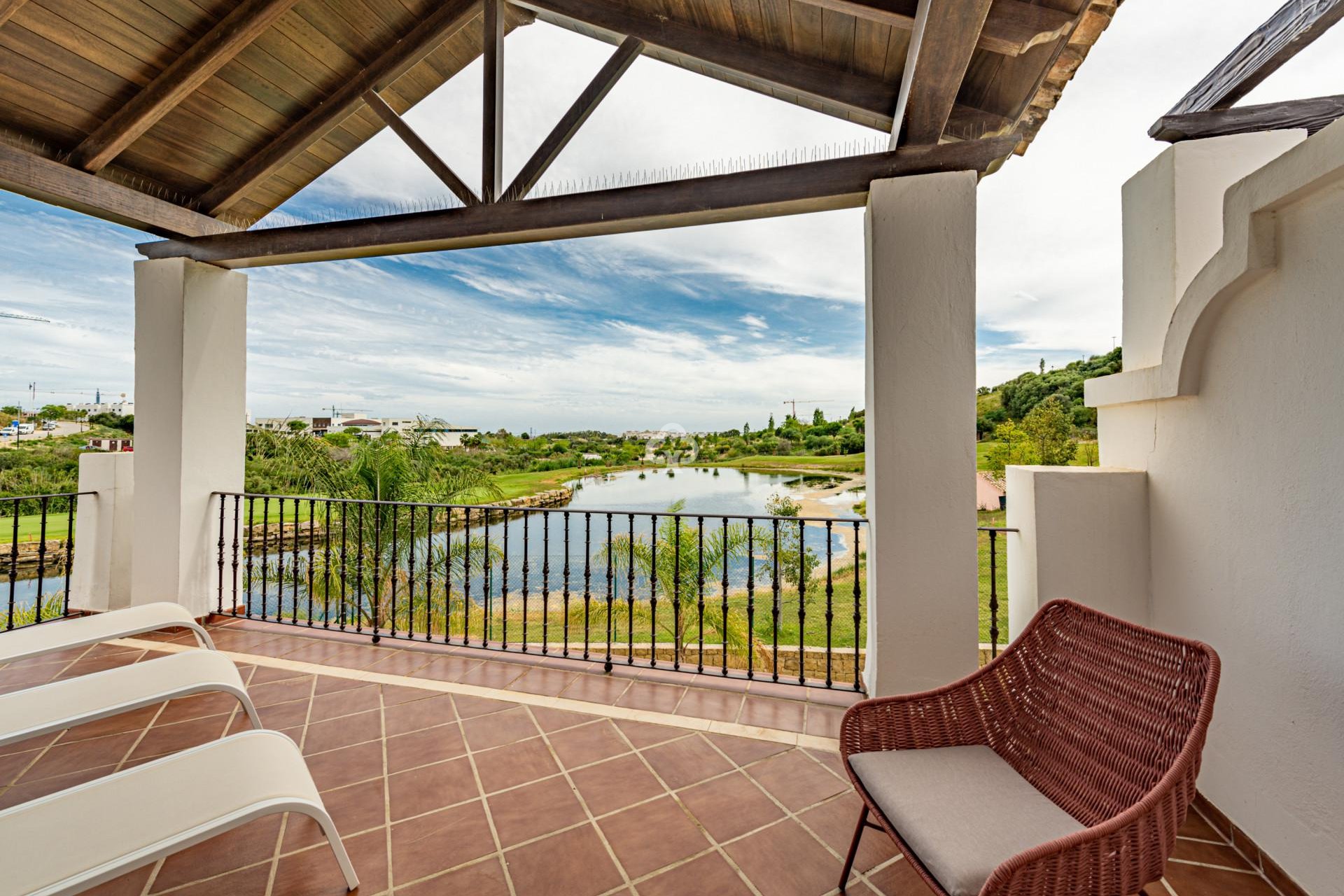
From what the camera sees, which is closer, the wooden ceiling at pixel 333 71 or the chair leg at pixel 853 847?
the chair leg at pixel 853 847

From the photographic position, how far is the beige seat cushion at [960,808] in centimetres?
118

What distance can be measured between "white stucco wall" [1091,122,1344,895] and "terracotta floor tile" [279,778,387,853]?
9.60ft

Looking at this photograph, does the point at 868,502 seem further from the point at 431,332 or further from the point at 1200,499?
the point at 431,332

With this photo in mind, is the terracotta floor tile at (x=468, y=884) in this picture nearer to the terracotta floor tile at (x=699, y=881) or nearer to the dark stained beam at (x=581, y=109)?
the terracotta floor tile at (x=699, y=881)

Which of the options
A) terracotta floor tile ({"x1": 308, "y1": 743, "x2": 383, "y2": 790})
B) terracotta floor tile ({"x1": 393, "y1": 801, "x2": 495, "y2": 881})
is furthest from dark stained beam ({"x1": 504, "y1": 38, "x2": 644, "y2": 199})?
terracotta floor tile ({"x1": 393, "y1": 801, "x2": 495, "y2": 881})

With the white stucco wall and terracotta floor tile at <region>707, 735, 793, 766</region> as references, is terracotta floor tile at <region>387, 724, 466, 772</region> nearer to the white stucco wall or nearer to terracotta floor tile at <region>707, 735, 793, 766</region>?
terracotta floor tile at <region>707, 735, 793, 766</region>

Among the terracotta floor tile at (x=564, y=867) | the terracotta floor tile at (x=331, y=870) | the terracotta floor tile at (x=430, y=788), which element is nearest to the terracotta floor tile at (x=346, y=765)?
the terracotta floor tile at (x=430, y=788)

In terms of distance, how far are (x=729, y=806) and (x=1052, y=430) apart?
396cm

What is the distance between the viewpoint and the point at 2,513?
3805 mm

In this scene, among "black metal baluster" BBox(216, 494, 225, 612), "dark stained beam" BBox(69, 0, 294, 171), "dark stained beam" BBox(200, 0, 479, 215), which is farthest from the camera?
"black metal baluster" BBox(216, 494, 225, 612)

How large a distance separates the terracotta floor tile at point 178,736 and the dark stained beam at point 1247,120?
516 cm

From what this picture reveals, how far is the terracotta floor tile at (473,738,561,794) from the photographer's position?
2.14 m

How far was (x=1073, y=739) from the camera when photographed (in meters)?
1.51

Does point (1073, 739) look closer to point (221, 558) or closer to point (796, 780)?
point (796, 780)
